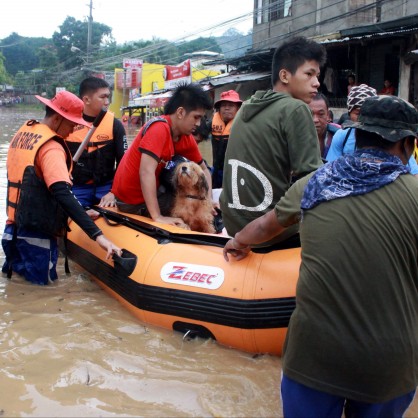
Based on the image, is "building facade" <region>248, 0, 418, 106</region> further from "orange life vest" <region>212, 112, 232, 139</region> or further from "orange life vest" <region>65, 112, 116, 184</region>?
"orange life vest" <region>65, 112, 116, 184</region>

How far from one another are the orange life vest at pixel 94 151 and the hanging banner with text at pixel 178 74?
20961mm

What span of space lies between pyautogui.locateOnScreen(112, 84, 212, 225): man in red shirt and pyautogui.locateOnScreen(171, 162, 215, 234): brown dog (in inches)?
8.6

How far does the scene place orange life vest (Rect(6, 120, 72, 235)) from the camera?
3916 millimetres

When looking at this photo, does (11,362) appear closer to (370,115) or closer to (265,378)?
(265,378)

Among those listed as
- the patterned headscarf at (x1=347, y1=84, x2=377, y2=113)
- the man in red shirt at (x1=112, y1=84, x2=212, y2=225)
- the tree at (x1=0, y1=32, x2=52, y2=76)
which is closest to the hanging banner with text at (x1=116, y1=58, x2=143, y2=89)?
the man in red shirt at (x1=112, y1=84, x2=212, y2=225)

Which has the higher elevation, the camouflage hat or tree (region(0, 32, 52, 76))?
tree (region(0, 32, 52, 76))

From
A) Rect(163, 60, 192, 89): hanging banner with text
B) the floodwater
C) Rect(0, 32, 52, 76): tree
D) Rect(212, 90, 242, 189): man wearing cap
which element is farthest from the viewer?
Rect(0, 32, 52, 76): tree

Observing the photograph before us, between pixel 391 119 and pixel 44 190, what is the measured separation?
291 centimetres

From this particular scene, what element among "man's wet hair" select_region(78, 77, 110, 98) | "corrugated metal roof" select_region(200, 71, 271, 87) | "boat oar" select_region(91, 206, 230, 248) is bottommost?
"boat oar" select_region(91, 206, 230, 248)

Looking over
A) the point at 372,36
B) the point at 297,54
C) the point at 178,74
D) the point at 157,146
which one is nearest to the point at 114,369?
the point at 157,146

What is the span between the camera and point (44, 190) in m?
3.98

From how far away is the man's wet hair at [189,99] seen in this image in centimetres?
423

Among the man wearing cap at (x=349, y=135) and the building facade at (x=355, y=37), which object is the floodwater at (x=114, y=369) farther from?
the building facade at (x=355, y=37)

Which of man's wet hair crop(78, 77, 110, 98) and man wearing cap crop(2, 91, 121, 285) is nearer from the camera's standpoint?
man wearing cap crop(2, 91, 121, 285)
